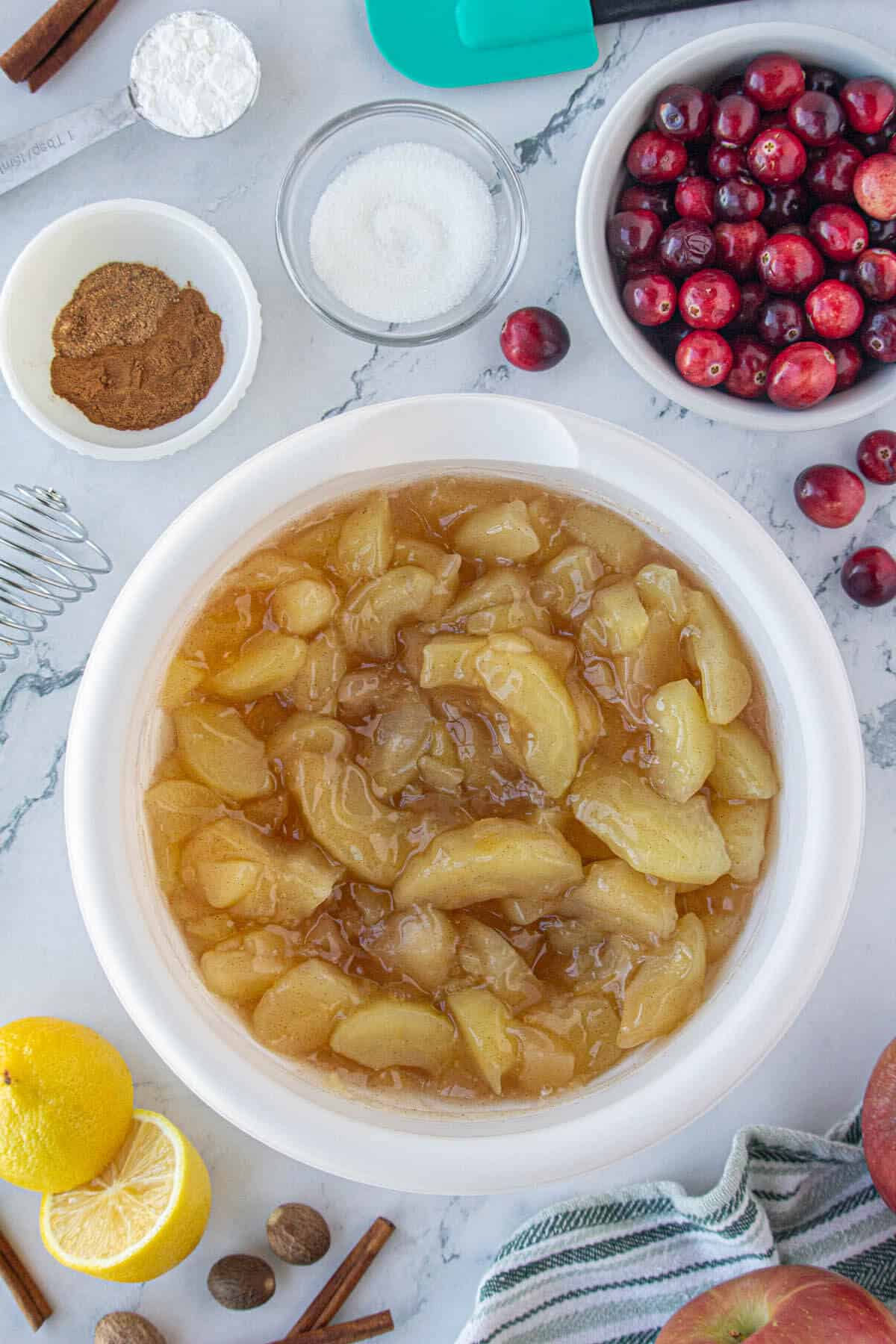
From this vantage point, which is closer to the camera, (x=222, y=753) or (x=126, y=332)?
(x=222, y=753)

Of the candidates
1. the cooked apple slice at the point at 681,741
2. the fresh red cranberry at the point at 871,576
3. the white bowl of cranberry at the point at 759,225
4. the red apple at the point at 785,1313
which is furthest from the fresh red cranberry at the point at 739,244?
the red apple at the point at 785,1313

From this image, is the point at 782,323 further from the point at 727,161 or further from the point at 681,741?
the point at 681,741

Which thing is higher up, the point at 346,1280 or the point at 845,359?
the point at 845,359

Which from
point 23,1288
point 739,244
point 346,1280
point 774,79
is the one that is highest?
point 774,79

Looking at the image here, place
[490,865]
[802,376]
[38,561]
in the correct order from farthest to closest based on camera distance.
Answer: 1. [38,561]
2. [802,376]
3. [490,865]

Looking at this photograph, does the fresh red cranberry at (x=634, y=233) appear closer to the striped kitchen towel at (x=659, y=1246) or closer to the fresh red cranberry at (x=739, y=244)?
the fresh red cranberry at (x=739, y=244)

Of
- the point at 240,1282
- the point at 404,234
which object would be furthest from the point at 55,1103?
the point at 404,234

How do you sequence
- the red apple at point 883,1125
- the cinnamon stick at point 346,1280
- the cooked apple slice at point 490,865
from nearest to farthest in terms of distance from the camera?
the cooked apple slice at point 490,865, the red apple at point 883,1125, the cinnamon stick at point 346,1280

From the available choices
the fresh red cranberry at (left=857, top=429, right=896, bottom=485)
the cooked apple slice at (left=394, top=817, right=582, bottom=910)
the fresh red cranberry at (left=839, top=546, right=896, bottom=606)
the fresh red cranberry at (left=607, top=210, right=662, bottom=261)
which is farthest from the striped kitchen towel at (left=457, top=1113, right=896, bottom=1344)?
the fresh red cranberry at (left=607, top=210, right=662, bottom=261)
